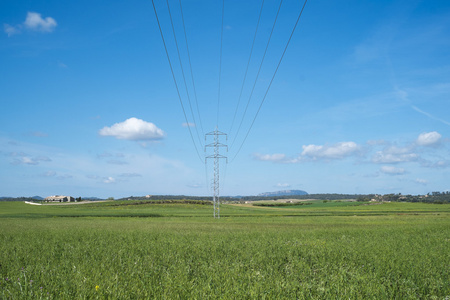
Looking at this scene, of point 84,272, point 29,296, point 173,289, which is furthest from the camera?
point 84,272

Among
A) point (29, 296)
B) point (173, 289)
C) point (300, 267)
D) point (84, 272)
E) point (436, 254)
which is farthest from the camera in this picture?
point (436, 254)

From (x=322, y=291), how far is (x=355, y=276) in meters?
2.46

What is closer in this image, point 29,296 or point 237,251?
point 29,296

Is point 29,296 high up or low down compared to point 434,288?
up

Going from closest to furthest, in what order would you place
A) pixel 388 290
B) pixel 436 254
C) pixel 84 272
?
pixel 388 290 < pixel 84 272 < pixel 436 254

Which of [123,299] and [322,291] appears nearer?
[123,299]

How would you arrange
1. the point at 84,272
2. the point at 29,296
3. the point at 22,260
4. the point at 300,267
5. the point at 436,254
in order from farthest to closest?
the point at 436,254 < the point at 22,260 < the point at 300,267 < the point at 84,272 < the point at 29,296

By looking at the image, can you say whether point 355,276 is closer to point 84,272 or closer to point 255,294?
point 255,294

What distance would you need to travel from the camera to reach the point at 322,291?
8.91m

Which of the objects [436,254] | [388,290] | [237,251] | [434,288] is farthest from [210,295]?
[436,254]

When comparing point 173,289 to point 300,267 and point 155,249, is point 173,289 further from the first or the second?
point 155,249

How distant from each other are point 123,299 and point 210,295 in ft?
6.60

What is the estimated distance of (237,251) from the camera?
53.5ft

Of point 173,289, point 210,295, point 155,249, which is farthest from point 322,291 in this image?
point 155,249
